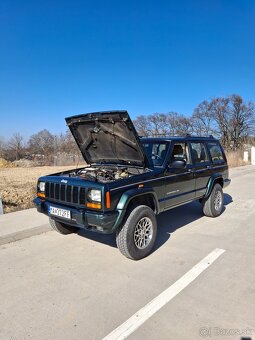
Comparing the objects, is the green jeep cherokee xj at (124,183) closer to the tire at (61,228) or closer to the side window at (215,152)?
the tire at (61,228)

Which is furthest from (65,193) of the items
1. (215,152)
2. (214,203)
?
(215,152)

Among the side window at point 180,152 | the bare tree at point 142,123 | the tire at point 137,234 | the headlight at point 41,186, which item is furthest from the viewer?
the bare tree at point 142,123

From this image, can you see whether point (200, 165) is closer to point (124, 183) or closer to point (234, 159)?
point (124, 183)

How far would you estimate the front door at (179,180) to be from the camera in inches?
200

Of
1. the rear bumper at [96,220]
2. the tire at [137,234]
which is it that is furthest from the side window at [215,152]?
the rear bumper at [96,220]

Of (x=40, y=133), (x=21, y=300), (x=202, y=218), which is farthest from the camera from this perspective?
(x=40, y=133)

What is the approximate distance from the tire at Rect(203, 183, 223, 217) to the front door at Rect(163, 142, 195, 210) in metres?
0.87

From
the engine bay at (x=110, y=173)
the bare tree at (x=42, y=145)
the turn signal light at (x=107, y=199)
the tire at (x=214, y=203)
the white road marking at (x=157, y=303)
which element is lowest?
the white road marking at (x=157, y=303)

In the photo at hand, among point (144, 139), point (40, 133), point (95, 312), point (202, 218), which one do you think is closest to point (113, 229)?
point (95, 312)

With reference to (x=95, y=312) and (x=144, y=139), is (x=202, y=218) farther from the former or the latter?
(x=95, y=312)

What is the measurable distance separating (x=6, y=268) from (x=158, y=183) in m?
2.78

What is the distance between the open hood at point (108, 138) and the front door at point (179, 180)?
54 centimetres

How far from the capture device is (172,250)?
471cm

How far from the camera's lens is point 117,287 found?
137 inches
